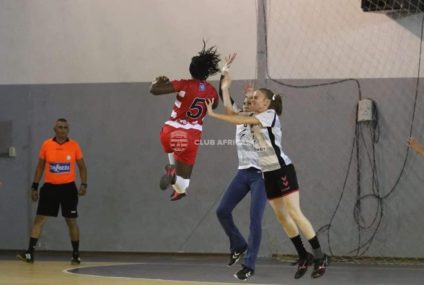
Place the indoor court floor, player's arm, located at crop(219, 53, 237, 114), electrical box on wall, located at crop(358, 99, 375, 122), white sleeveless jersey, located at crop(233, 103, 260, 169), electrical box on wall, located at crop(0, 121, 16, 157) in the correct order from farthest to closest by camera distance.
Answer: electrical box on wall, located at crop(0, 121, 16, 157)
electrical box on wall, located at crop(358, 99, 375, 122)
the indoor court floor
white sleeveless jersey, located at crop(233, 103, 260, 169)
player's arm, located at crop(219, 53, 237, 114)

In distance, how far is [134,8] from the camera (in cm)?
1338

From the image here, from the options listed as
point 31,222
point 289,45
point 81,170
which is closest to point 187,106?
Result: point 81,170

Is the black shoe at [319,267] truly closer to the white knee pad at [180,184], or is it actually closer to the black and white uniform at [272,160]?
the black and white uniform at [272,160]

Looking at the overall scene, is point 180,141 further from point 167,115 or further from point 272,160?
point 167,115

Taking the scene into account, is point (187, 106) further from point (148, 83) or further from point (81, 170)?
point (148, 83)

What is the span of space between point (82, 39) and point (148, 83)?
132cm

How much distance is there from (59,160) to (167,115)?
2096 millimetres

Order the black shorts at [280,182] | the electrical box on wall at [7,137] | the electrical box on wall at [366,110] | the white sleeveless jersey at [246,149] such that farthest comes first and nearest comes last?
1. the electrical box on wall at [7,137]
2. the electrical box on wall at [366,110]
3. the white sleeveless jersey at [246,149]
4. the black shorts at [280,182]

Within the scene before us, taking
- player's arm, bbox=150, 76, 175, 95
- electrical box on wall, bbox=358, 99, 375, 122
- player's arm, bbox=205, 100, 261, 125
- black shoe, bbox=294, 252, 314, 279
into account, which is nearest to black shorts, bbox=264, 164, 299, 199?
player's arm, bbox=205, 100, 261, 125

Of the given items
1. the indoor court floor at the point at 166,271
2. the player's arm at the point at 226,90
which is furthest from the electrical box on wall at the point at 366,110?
the player's arm at the point at 226,90

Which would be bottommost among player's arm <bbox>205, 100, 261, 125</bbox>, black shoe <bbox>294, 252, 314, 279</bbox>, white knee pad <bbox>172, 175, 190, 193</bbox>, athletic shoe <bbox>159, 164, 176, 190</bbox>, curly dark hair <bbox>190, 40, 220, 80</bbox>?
black shoe <bbox>294, 252, 314, 279</bbox>

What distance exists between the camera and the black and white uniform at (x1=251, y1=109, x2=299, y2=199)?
25.9 ft

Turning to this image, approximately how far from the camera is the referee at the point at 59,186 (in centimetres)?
1190

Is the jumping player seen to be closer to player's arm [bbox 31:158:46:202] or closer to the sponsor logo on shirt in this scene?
the sponsor logo on shirt
